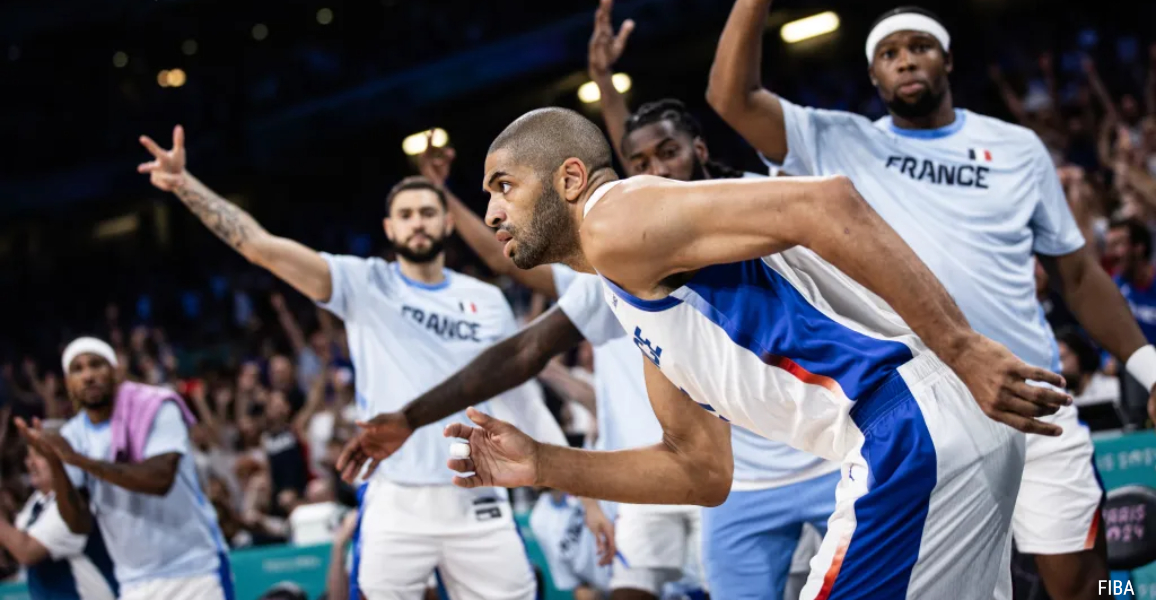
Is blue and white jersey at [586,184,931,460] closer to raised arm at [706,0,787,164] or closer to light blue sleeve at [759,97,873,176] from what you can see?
raised arm at [706,0,787,164]

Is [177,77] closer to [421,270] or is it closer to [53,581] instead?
[53,581]

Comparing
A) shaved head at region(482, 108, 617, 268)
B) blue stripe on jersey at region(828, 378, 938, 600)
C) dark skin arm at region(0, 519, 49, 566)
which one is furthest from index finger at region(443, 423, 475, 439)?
dark skin arm at region(0, 519, 49, 566)

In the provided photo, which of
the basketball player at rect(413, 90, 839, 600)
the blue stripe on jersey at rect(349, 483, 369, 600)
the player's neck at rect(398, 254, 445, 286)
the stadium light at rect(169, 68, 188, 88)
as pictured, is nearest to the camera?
the basketball player at rect(413, 90, 839, 600)

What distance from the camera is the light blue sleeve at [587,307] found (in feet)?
13.4

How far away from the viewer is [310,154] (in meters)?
20.1

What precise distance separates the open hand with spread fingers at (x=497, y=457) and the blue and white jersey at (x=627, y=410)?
54 centimetres

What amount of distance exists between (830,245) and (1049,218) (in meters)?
2.31

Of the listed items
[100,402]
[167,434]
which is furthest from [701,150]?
[100,402]

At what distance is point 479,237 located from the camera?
5188mm

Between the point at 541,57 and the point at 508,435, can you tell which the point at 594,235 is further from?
the point at 541,57

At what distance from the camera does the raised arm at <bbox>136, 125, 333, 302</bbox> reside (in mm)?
4879

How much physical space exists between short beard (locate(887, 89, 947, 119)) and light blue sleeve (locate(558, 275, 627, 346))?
49.5 inches

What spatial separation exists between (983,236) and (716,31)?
12.7 m

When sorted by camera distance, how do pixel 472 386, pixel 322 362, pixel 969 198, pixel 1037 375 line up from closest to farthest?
1. pixel 1037 375
2. pixel 472 386
3. pixel 969 198
4. pixel 322 362
